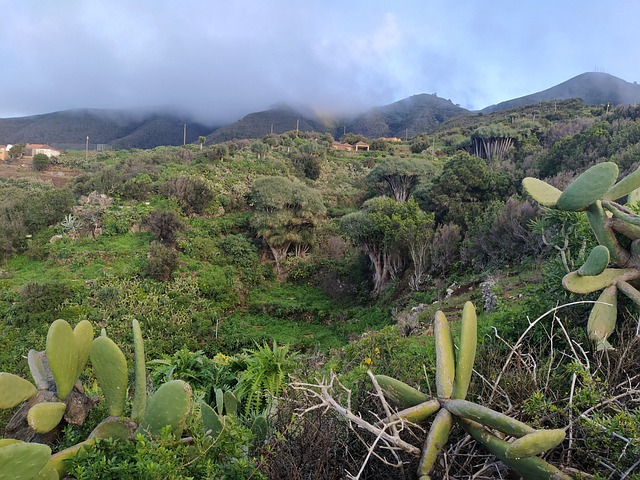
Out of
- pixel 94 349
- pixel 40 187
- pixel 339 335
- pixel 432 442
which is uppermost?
pixel 40 187

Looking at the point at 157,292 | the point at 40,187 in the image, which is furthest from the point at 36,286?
the point at 40,187

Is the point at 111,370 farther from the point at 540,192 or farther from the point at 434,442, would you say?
the point at 540,192

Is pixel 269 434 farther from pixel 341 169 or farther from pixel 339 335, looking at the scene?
pixel 341 169

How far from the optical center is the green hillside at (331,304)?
172 centimetres

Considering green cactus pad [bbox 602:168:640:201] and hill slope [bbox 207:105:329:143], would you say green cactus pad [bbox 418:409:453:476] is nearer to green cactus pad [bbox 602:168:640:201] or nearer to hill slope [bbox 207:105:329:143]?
green cactus pad [bbox 602:168:640:201]

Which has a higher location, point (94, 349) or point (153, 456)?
point (94, 349)

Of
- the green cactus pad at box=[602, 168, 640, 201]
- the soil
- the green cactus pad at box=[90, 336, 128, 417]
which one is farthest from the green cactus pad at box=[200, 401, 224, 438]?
the soil

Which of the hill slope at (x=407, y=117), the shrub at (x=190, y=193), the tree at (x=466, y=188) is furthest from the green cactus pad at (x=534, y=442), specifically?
the hill slope at (x=407, y=117)

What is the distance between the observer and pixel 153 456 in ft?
4.88

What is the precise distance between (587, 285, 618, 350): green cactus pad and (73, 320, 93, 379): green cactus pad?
2.72 m

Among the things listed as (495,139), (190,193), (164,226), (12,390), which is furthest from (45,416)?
(495,139)

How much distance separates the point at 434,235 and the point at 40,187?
2016 cm

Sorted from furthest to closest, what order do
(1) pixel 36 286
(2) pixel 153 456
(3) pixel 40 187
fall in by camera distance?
1. (3) pixel 40 187
2. (1) pixel 36 286
3. (2) pixel 153 456

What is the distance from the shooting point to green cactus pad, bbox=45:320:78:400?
5.33 feet
